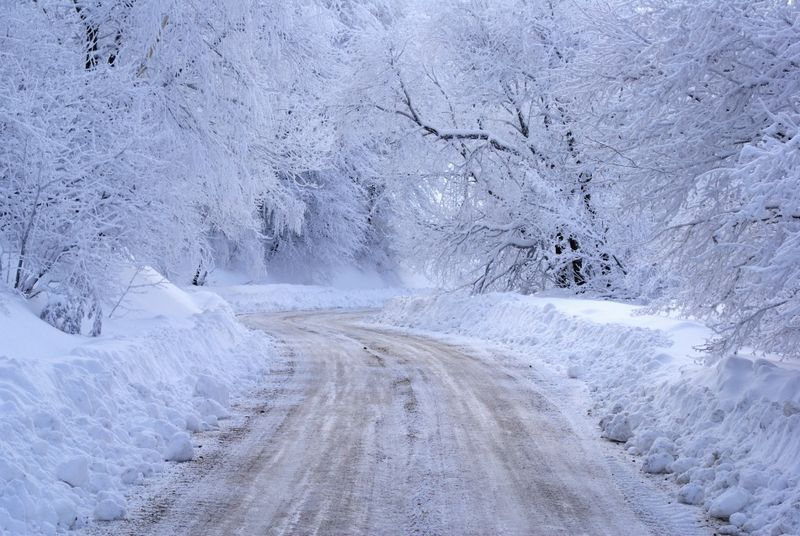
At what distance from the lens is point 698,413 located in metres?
8.52

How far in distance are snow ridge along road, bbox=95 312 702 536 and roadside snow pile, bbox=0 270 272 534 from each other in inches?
18.8

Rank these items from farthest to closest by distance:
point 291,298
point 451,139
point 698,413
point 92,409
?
point 291,298 < point 451,139 < point 698,413 < point 92,409

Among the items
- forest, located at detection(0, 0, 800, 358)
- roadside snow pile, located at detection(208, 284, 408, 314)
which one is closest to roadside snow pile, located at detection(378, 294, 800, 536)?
forest, located at detection(0, 0, 800, 358)

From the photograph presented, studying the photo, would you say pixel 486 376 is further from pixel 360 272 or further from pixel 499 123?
pixel 360 272

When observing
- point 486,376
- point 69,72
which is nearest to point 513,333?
point 486,376

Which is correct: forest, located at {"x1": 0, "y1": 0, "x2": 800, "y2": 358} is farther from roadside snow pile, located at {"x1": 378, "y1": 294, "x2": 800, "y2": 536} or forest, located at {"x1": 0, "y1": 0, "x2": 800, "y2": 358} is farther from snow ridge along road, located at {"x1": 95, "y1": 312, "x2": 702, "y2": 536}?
snow ridge along road, located at {"x1": 95, "y1": 312, "x2": 702, "y2": 536}

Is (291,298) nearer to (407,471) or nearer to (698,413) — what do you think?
(698,413)

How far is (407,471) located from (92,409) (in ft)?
9.40

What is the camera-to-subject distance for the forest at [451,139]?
8.65 meters

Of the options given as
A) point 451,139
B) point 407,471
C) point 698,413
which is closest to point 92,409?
point 407,471

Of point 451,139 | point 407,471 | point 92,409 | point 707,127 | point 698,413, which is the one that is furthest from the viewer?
point 451,139

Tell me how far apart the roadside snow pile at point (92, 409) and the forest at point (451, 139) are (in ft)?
3.75

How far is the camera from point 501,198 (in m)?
24.8

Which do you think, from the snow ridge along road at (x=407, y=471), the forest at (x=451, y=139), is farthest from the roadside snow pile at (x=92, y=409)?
the forest at (x=451, y=139)
